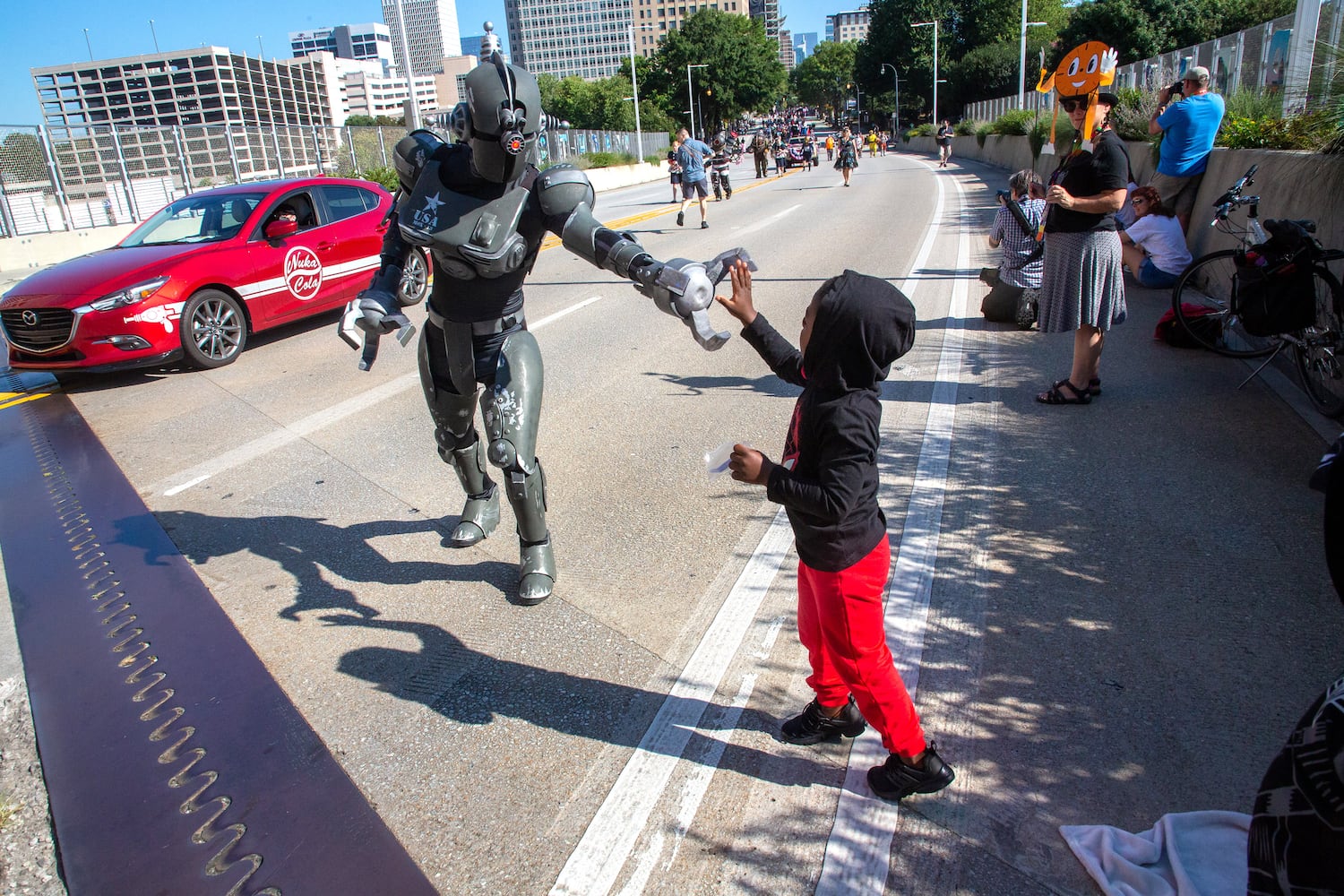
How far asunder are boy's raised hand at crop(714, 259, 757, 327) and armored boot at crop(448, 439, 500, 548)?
208 cm

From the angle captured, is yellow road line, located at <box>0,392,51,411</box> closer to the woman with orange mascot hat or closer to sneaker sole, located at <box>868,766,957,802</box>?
sneaker sole, located at <box>868,766,957,802</box>

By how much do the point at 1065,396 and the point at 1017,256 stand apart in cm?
244

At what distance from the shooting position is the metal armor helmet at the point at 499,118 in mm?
3105

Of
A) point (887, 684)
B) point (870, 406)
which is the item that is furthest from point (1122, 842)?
point (870, 406)

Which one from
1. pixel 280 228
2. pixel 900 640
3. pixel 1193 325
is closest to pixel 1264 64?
pixel 1193 325

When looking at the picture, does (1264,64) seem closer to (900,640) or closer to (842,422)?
(900,640)

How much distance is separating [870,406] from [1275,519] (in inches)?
112

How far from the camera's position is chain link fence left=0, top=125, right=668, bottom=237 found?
16562 mm

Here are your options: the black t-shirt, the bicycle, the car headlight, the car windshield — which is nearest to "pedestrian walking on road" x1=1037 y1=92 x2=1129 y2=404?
the black t-shirt

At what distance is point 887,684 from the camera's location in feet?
7.48

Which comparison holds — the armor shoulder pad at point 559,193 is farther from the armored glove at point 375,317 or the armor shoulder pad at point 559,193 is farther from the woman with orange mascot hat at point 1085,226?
the woman with orange mascot hat at point 1085,226

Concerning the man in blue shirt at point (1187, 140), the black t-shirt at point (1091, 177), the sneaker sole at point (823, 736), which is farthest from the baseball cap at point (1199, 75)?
the sneaker sole at point (823, 736)

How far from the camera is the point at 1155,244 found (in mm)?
8430

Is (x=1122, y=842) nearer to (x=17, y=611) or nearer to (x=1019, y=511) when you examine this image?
(x=1019, y=511)
